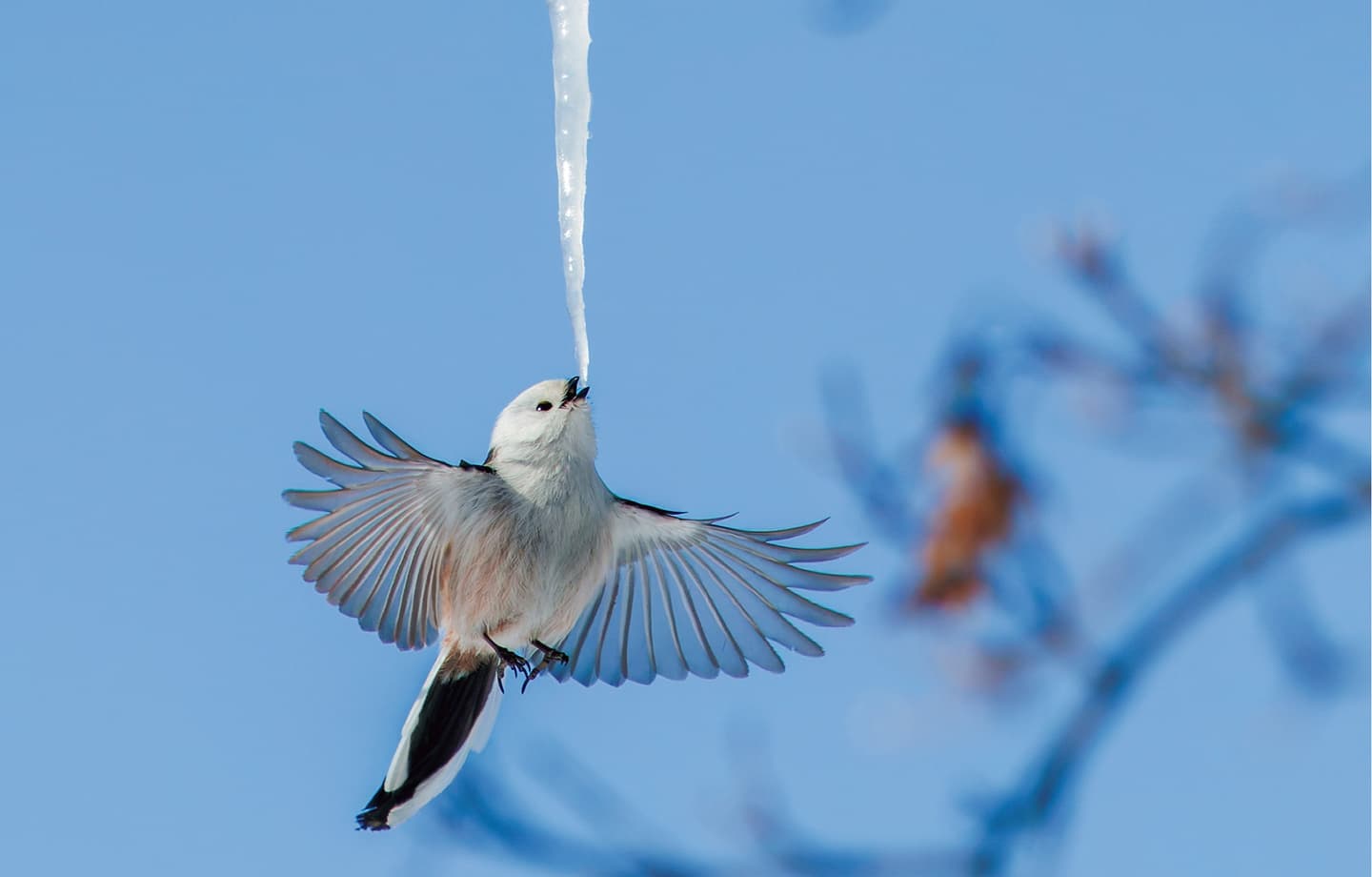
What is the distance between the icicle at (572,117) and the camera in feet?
5.73

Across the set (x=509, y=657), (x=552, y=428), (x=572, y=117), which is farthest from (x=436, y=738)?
(x=572, y=117)

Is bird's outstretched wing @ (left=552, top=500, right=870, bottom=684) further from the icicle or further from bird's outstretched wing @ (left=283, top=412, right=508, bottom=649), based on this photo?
the icicle

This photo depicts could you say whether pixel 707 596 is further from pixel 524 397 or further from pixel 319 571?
pixel 319 571

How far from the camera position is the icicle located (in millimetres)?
1747

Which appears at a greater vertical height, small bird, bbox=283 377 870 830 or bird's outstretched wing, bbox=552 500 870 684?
bird's outstretched wing, bbox=552 500 870 684

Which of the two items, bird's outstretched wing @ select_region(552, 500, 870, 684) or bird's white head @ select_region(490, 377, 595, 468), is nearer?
bird's white head @ select_region(490, 377, 595, 468)

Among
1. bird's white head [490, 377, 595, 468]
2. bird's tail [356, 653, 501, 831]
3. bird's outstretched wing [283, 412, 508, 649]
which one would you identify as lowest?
bird's tail [356, 653, 501, 831]

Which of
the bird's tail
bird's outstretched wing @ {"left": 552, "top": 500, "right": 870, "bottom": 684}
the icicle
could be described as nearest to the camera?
the icicle

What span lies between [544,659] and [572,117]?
3.01ft

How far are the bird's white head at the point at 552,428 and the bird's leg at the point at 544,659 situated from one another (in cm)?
30

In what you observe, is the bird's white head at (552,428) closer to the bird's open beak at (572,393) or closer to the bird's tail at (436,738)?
the bird's open beak at (572,393)

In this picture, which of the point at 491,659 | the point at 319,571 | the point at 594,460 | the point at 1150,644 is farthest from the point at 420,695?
the point at 1150,644

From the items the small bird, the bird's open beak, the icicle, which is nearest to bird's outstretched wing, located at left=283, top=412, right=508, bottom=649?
the small bird

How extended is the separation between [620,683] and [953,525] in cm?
76
